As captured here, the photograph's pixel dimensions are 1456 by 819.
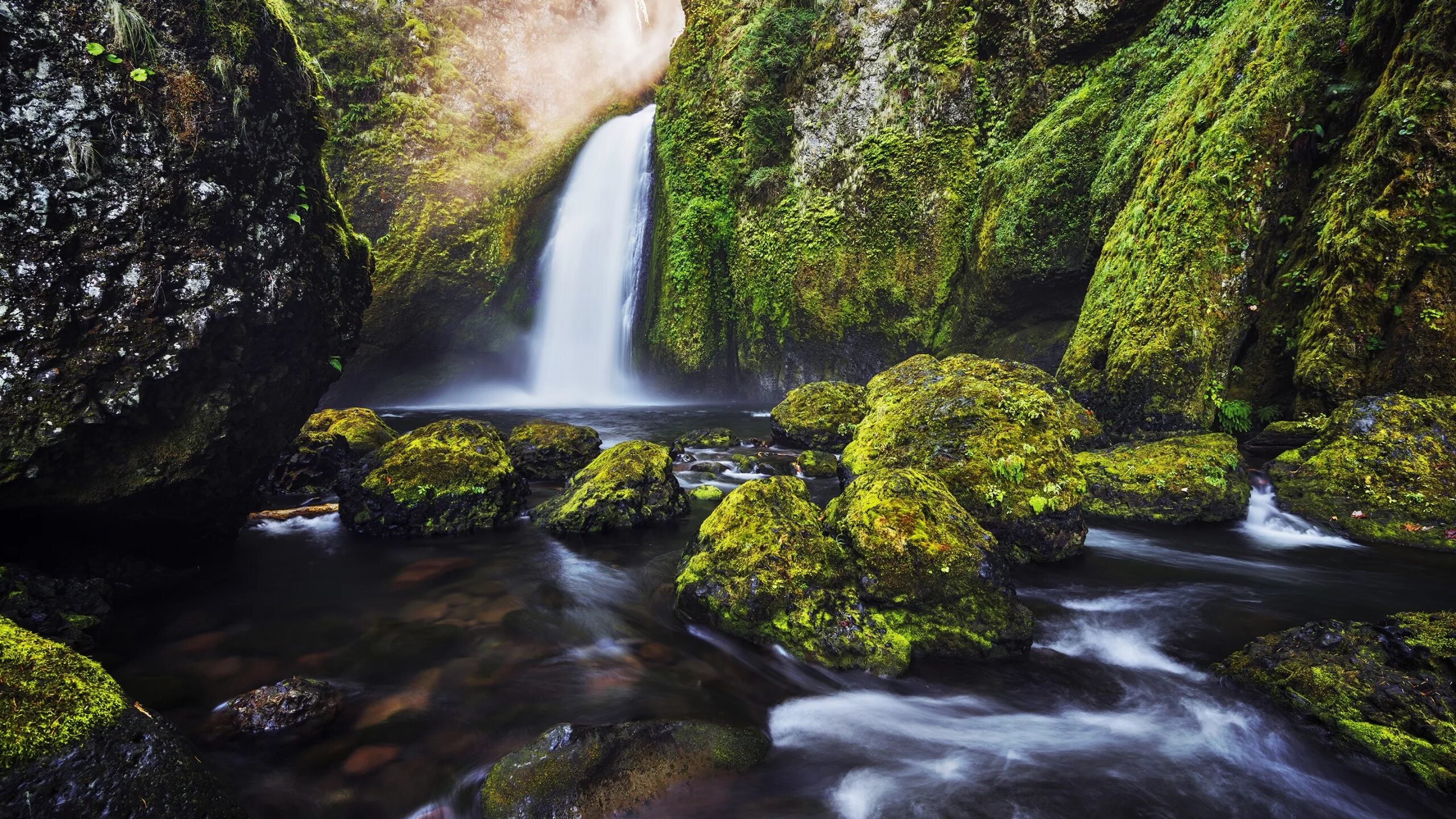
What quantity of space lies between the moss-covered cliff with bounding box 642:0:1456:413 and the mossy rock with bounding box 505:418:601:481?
7.80 meters

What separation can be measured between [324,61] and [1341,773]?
2835 cm

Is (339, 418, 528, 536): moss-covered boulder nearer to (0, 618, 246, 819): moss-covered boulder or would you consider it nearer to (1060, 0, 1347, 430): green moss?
(0, 618, 246, 819): moss-covered boulder

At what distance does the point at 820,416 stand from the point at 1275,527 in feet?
19.9

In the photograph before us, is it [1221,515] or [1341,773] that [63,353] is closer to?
[1341,773]

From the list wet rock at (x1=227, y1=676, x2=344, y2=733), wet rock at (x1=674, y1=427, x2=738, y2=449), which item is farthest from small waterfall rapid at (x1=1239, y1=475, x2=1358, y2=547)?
wet rock at (x1=227, y1=676, x2=344, y2=733)

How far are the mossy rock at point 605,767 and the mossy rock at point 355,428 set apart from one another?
717cm

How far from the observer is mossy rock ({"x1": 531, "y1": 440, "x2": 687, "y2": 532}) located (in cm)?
639

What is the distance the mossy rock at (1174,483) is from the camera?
625cm

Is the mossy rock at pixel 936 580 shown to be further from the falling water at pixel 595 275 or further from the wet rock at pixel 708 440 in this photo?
the falling water at pixel 595 275

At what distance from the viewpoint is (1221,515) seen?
20.5 feet

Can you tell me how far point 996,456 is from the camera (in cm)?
538

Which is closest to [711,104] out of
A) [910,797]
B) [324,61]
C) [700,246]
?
[700,246]

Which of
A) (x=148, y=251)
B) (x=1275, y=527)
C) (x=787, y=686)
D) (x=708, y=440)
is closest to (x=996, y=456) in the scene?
(x=787, y=686)

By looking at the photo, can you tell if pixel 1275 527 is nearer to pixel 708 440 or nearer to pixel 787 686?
pixel 787 686
